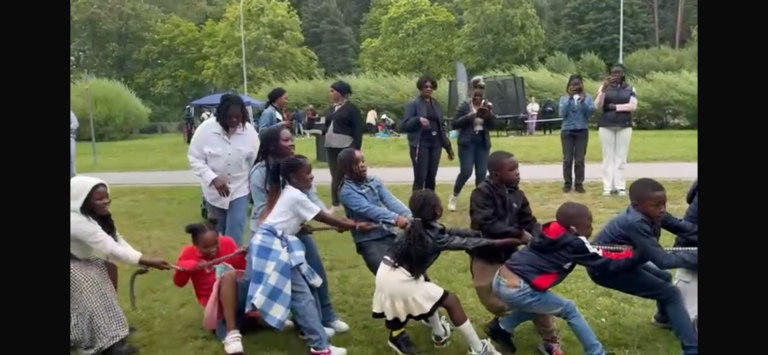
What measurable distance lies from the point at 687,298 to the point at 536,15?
560 inches

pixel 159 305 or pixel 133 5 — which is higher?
pixel 133 5

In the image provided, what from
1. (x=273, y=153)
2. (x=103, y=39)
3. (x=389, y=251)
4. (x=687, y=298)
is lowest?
(x=687, y=298)

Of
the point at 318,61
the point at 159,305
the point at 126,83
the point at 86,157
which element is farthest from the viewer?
the point at 318,61

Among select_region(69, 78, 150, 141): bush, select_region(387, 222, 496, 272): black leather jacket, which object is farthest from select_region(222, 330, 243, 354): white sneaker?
select_region(69, 78, 150, 141): bush

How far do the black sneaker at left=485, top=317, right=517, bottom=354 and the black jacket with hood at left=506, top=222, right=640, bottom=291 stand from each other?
0.54 metres

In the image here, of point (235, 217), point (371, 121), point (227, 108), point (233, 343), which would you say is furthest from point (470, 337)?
point (371, 121)

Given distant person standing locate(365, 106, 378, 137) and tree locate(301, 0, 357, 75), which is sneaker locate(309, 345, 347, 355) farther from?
distant person standing locate(365, 106, 378, 137)

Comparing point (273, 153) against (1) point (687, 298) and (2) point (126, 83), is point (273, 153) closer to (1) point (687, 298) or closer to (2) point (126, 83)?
(1) point (687, 298)

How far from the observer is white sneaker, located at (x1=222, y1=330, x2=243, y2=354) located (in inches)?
169

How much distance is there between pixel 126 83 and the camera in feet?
39.3

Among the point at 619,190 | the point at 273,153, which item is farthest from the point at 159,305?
the point at 619,190

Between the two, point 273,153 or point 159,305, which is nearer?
point 273,153

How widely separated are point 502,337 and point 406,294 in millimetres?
751
